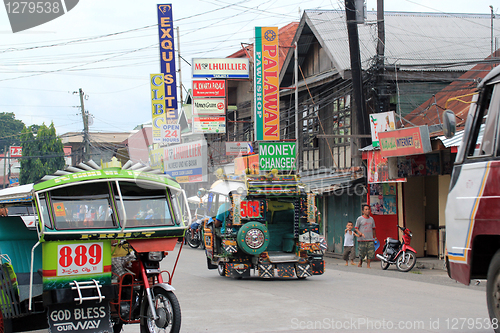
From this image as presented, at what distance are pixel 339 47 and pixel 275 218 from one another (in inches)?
391

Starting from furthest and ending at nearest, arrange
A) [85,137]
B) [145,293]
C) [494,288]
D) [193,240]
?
1. [85,137]
2. [193,240]
3. [145,293]
4. [494,288]

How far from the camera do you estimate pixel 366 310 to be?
8781 millimetres

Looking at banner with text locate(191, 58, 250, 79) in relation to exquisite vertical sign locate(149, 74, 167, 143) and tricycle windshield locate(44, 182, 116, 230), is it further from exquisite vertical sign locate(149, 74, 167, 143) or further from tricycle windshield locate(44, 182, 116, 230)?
tricycle windshield locate(44, 182, 116, 230)

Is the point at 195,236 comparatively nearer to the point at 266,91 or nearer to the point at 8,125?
the point at 266,91

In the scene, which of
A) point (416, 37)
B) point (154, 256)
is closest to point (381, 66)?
point (416, 37)

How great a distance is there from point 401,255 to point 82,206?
1155 cm

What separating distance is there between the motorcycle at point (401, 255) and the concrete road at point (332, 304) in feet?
3.23

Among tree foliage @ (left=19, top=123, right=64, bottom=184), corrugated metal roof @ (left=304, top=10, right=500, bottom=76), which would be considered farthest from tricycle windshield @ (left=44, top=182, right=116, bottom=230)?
tree foliage @ (left=19, top=123, right=64, bottom=184)

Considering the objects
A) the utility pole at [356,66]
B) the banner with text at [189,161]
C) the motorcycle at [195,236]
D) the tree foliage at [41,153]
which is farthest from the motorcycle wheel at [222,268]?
the tree foliage at [41,153]

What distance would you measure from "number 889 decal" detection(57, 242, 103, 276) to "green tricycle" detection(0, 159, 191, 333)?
0.4 inches

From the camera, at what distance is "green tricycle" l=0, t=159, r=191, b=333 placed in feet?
19.9

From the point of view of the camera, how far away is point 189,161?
33.7 meters

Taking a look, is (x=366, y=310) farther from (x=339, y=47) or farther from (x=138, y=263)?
(x=339, y=47)

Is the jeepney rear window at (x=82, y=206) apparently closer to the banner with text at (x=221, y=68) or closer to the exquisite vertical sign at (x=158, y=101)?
the banner with text at (x=221, y=68)
